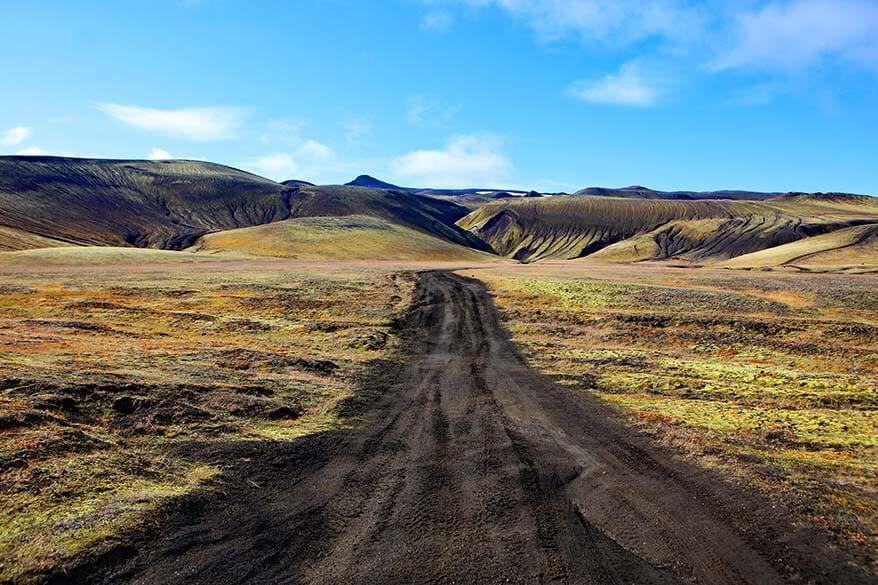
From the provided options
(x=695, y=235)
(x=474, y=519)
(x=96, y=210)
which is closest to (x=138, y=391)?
(x=474, y=519)

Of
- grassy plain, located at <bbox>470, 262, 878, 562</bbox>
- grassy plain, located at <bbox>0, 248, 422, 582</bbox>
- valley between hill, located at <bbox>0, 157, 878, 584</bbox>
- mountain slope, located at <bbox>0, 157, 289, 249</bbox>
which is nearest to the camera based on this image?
valley between hill, located at <bbox>0, 157, 878, 584</bbox>

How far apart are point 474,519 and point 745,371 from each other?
57.6 feet

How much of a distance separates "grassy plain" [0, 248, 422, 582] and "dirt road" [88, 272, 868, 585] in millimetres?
1104

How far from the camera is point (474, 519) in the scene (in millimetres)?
9312

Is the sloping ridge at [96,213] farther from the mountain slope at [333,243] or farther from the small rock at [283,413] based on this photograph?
the small rock at [283,413]

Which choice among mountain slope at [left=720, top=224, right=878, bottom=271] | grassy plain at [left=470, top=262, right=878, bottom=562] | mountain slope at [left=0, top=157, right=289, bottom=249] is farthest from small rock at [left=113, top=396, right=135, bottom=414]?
mountain slope at [left=0, top=157, right=289, bottom=249]

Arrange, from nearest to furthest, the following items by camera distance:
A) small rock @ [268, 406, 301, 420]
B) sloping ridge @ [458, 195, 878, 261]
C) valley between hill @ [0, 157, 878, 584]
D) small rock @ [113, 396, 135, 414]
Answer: valley between hill @ [0, 157, 878, 584] → small rock @ [113, 396, 135, 414] → small rock @ [268, 406, 301, 420] → sloping ridge @ [458, 195, 878, 261]

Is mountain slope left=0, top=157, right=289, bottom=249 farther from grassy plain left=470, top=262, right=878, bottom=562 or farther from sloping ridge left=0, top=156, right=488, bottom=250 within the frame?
grassy plain left=470, top=262, right=878, bottom=562

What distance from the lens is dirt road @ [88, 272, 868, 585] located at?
7.82 metres

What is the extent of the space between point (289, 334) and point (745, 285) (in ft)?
135

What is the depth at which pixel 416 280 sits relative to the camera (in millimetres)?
54812

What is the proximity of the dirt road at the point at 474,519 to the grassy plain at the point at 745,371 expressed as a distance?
4.74 feet

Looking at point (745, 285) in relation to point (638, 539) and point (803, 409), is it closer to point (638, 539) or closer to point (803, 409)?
point (803, 409)

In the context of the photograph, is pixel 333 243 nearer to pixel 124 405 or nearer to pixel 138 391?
pixel 138 391
